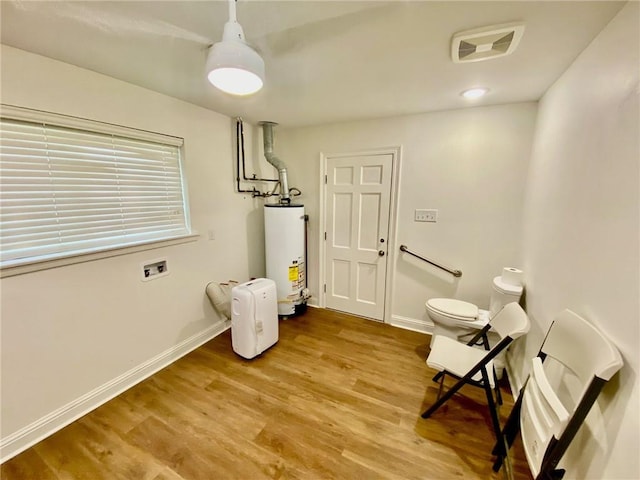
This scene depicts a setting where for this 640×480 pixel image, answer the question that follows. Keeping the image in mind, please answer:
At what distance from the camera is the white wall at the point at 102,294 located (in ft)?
4.72

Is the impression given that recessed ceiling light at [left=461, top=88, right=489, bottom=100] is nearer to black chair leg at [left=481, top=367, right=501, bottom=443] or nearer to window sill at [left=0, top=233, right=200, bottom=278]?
black chair leg at [left=481, top=367, right=501, bottom=443]

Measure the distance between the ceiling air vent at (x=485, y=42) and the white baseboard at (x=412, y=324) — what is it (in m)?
2.30

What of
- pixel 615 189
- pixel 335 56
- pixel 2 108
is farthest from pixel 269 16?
pixel 615 189

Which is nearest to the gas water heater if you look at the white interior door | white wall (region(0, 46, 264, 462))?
the white interior door

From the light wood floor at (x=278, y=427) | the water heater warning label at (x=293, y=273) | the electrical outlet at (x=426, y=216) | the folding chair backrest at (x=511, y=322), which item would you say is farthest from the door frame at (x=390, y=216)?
the folding chair backrest at (x=511, y=322)

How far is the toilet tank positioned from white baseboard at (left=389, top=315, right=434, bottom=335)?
2.42 feet

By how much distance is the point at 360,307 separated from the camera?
9.96 ft

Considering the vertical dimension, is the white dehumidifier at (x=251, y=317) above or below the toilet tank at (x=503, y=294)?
below

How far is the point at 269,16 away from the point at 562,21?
4.23ft

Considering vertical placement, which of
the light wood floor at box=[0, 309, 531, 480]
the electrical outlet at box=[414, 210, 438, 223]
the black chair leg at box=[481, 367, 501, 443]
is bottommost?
the light wood floor at box=[0, 309, 531, 480]

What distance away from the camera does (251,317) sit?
2.19 meters

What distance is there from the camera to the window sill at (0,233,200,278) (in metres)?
1.40

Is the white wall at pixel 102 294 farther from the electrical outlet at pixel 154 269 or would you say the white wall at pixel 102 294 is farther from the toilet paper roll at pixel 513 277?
the toilet paper roll at pixel 513 277

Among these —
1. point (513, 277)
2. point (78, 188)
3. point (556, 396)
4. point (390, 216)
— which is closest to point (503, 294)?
point (513, 277)
